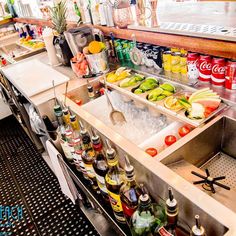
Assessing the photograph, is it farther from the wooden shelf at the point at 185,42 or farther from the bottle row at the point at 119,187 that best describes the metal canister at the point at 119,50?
the bottle row at the point at 119,187

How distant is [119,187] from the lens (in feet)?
3.27

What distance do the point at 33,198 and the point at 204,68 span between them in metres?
1.86

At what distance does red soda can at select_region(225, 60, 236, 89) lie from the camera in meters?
1.21

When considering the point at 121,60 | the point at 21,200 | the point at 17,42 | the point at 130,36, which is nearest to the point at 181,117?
the point at 130,36

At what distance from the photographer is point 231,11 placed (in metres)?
1.85

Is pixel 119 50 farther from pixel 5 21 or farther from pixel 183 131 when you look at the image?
pixel 5 21

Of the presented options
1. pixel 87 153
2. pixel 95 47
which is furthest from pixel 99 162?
pixel 95 47

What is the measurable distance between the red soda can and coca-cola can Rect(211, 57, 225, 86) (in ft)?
0.09

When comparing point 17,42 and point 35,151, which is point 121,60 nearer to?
point 35,151

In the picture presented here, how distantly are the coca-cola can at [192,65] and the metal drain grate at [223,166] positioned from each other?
471 mm

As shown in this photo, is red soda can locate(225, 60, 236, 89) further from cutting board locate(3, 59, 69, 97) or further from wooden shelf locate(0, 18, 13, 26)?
wooden shelf locate(0, 18, 13, 26)

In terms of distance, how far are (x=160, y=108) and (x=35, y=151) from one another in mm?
2066

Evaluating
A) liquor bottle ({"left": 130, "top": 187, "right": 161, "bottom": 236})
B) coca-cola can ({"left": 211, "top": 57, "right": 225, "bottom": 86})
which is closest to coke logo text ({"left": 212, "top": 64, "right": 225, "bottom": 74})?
coca-cola can ({"left": 211, "top": 57, "right": 225, "bottom": 86})

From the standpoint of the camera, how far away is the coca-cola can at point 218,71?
1.27 metres
